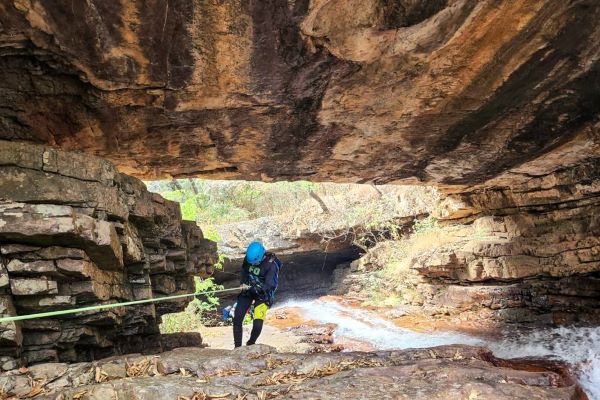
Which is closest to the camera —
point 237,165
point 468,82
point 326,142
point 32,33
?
point 32,33

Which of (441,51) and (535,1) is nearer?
(535,1)

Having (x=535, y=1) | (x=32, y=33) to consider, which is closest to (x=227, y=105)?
(x=32, y=33)

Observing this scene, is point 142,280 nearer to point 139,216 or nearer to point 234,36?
point 139,216

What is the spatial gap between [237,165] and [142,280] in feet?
9.56

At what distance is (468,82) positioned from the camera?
5.97m

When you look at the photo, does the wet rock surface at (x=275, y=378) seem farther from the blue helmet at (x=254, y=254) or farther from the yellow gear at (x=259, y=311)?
the blue helmet at (x=254, y=254)

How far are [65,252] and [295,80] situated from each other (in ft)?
11.6

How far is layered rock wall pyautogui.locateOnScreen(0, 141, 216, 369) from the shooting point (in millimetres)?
4297

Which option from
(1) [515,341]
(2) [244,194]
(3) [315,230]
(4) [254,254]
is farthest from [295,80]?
(2) [244,194]

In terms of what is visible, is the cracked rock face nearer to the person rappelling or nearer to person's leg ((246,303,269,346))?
the person rappelling

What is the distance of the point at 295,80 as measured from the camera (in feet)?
18.9

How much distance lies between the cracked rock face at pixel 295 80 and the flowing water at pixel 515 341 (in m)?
3.66

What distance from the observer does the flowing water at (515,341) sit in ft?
23.0

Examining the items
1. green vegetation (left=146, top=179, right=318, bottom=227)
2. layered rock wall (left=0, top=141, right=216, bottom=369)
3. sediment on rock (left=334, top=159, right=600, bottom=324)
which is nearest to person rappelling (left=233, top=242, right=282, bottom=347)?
layered rock wall (left=0, top=141, right=216, bottom=369)
